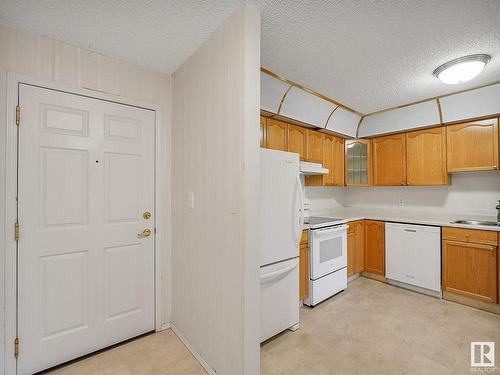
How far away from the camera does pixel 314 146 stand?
3365 mm

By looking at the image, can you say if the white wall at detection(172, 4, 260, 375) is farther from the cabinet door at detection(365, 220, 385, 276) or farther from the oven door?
the cabinet door at detection(365, 220, 385, 276)

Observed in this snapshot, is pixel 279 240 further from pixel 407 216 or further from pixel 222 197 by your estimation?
pixel 407 216

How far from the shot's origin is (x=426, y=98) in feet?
10.1

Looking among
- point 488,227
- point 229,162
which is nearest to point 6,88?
point 229,162

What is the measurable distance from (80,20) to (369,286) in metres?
4.15

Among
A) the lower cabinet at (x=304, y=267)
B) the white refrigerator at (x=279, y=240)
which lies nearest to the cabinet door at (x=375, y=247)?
the lower cabinet at (x=304, y=267)

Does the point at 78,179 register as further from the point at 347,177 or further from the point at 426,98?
the point at 426,98

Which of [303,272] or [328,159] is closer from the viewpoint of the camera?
[303,272]

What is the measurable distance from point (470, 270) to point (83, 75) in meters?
4.38

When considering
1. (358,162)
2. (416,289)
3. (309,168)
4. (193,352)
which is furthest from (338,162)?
(193,352)

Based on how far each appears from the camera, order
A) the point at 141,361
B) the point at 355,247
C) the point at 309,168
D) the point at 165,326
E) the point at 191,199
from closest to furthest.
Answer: the point at 141,361 < the point at 191,199 < the point at 165,326 < the point at 309,168 < the point at 355,247

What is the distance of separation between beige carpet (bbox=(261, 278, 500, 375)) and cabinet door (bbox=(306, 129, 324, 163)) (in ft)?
5.99

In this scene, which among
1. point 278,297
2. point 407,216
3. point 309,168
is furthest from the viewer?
point 407,216

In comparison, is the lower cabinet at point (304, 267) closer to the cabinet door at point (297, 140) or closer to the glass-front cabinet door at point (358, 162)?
the cabinet door at point (297, 140)
